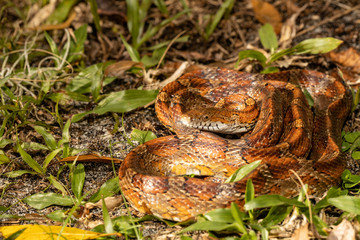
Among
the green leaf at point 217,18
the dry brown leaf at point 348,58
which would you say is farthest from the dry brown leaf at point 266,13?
the dry brown leaf at point 348,58

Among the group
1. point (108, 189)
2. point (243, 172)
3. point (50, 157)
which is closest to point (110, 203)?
point (108, 189)

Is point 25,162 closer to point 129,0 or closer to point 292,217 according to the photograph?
point 292,217

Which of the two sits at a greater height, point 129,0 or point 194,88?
point 129,0

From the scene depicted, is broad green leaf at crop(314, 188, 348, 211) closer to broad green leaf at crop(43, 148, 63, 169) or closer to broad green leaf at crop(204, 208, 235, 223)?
broad green leaf at crop(204, 208, 235, 223)

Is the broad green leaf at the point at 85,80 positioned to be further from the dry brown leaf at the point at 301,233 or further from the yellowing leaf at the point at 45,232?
the dry brown leaf at the point at 301,233

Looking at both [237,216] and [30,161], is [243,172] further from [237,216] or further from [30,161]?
[30,161]

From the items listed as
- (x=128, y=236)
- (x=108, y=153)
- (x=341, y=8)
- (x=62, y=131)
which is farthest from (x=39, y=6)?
(x=341, y=8)

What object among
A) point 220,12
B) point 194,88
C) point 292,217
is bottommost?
point 292,217

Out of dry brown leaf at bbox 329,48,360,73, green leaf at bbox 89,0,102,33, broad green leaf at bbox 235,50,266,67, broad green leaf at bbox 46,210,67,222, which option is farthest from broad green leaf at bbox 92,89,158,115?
dry brown leaf at bbox 329,48,360,73
